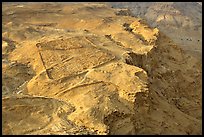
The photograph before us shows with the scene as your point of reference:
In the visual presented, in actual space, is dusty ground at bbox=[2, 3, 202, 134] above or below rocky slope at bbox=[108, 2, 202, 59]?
above

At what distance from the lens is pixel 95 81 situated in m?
13.6

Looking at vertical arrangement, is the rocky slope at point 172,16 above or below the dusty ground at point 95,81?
below

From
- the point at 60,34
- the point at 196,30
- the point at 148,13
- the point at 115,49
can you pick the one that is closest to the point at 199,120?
the point at 115,49

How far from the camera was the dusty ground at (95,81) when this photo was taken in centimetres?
1145

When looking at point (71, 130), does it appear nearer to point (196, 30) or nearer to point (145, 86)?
point (145, 86)

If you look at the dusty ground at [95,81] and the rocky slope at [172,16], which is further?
the rocky slope at [172,16]

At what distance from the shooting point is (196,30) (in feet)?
171

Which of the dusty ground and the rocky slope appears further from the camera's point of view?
the rocky slope

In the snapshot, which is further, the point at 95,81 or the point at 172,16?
the point at 172,16

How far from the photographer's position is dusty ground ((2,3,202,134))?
11453 mm

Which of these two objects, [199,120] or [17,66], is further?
[199,120]

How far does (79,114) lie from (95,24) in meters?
13.1

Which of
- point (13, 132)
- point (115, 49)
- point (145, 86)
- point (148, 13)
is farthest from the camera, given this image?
point (148, 13)

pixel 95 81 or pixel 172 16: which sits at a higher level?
pixel 95 81
